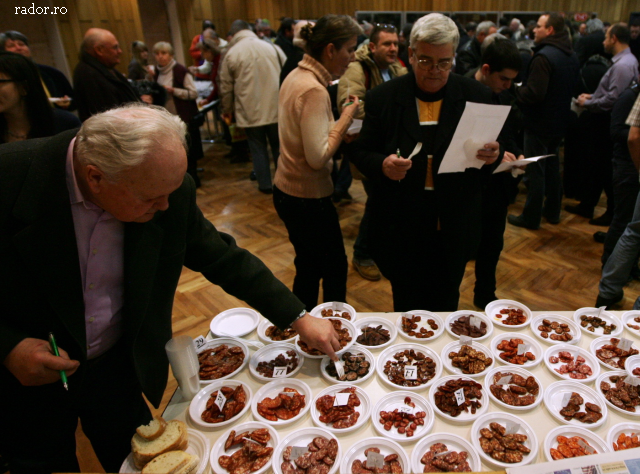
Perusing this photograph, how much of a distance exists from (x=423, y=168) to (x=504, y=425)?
1.02 metres

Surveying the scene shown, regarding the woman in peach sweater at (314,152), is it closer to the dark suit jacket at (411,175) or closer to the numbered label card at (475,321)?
the dark suit jacket at (411,175)

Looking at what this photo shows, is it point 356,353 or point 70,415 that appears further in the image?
point 356,353

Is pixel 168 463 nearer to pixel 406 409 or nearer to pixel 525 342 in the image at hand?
pixel 406 409

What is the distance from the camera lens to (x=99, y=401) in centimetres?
125

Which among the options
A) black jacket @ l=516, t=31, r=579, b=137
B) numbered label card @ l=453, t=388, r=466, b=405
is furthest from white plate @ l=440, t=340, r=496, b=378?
black jacket @ l=516, t=31, r=579, b=137

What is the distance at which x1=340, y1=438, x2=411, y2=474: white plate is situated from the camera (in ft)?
3.42

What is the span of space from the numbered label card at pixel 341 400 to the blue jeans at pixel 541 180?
124 inches

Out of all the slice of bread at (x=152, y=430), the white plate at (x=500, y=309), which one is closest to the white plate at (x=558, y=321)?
the white plate at (x=500, y=309)

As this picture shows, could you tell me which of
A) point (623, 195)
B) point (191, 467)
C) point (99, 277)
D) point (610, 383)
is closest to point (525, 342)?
point (610, 383)

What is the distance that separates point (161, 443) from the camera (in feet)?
3.43

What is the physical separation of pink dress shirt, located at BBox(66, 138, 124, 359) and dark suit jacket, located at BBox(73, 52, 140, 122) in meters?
2.33

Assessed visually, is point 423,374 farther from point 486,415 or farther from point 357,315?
point 357,315

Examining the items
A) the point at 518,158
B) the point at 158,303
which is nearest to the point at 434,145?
the point at 518,158

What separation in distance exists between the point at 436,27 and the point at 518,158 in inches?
37.6
